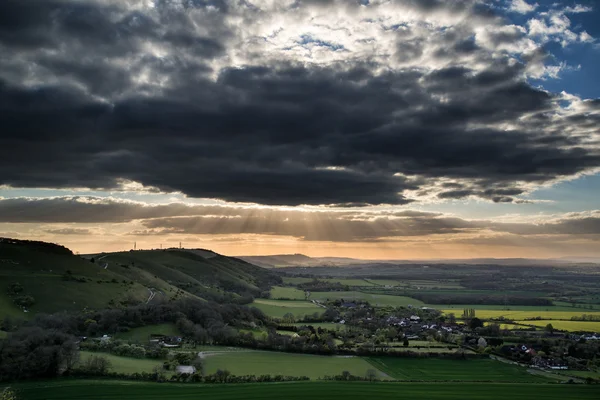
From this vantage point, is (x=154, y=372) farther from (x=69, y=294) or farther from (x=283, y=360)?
(x=69, y=294)

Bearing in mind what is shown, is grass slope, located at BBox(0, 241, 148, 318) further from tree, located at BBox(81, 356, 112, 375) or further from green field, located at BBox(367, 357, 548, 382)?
green field, located at BBox(367, 357, 548, 382)

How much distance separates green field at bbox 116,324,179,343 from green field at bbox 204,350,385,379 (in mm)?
19528

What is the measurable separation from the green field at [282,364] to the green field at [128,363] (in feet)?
30.9

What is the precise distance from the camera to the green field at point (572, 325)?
457ft

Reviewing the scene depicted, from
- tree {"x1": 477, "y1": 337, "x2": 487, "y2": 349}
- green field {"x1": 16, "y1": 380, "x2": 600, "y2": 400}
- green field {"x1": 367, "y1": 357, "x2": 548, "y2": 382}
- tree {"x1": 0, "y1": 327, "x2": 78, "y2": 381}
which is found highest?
tree {"x1": 0, "y1": 327, "x2": 78, "y2": 381}

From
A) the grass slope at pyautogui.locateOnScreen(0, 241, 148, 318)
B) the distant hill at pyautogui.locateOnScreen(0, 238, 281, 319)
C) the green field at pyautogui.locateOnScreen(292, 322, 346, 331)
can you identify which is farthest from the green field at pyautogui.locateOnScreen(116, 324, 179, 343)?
the green field at pyautogui.locateOnScreen(292, 322, 346, 331)

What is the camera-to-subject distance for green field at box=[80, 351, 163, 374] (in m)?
80.6

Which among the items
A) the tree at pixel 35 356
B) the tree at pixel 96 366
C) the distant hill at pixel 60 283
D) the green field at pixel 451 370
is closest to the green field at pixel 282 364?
the green field at pixel 451 370

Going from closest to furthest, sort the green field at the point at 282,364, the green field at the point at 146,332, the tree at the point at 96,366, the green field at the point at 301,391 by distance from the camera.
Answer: the green field at the point at 301,391 < the tree at the point at 96,366 < the green field at the point at 282,364 < the green field at the point at 146,332

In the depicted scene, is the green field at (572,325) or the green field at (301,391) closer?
the green field at (301,391)

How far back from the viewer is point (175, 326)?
122m

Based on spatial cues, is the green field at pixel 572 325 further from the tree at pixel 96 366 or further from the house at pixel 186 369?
the tree at pixel 96 366

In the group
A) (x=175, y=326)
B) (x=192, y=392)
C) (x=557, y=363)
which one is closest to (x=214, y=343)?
(x=175, y=326)

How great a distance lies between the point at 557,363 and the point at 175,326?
83.8m
